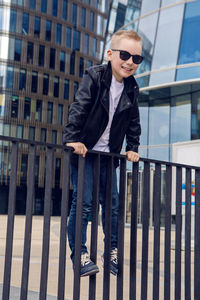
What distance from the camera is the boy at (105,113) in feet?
9.11

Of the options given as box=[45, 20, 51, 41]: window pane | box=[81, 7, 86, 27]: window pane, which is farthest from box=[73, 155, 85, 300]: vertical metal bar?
box=[81, 7, 86, 27]: window pane

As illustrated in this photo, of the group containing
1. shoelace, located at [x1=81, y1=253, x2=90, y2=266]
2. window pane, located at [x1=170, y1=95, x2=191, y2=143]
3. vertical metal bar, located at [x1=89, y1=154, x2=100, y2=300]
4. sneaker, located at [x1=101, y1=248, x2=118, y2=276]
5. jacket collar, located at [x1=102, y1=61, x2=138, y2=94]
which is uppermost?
window pane, located at [x1=170, y1=95, x2=191, y2=143]

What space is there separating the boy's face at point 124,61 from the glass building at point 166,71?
11153mm

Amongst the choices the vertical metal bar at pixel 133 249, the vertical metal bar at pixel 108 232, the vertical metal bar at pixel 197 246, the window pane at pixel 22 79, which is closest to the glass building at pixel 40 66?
the window pane at pixel 22 79

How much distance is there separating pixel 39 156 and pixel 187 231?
1498 inches

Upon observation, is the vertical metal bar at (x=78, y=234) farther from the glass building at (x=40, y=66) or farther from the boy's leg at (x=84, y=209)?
the glass building at (x=40, y=66)

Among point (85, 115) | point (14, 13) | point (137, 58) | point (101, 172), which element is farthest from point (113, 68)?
point (14, 13)

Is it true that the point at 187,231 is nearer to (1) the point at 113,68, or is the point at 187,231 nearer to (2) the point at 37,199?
(1) the point at 113,68

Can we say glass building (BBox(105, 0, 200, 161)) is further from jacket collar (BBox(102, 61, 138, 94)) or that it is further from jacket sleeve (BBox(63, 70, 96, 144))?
jacket sleeve (BBox(63, 70, 96, 144))

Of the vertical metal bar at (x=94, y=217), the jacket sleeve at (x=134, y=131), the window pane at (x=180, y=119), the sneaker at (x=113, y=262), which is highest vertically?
the window pane at (x=180, y=119)

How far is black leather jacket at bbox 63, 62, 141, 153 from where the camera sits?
2.80 m

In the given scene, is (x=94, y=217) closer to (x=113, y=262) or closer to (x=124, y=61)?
(x=113, y=262)

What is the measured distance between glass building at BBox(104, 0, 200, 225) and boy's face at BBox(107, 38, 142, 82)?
1115cm

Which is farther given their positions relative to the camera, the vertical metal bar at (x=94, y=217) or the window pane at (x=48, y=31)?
the window pane at (x=48, y=31)
